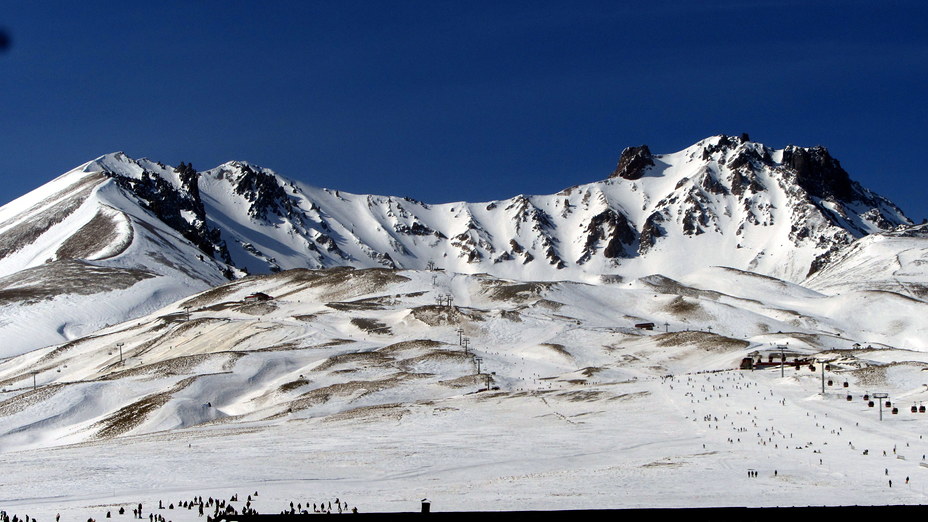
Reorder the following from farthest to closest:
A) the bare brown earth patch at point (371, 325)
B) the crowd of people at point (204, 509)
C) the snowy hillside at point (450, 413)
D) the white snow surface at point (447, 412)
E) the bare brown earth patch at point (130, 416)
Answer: the bare brown earth patch at point (371, 325) < the bare brown earth patch at point (130, 416) < the snowy hillside at point (450, 413) < the white snow surface at point (447, 412) < the crowd of people at point (204, 509)

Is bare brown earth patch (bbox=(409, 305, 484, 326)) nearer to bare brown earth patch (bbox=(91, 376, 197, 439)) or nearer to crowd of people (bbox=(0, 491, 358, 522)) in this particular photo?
bare brown earth patch (bbox=(91, 376, 197, 439))

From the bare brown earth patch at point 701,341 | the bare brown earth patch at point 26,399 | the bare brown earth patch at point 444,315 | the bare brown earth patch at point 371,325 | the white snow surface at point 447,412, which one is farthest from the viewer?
the bare brown earth patch at point 444,315

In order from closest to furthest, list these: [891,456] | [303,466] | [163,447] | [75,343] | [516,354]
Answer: [891,456]
[303,466]
[163,447]
[516,354]
[75,343]

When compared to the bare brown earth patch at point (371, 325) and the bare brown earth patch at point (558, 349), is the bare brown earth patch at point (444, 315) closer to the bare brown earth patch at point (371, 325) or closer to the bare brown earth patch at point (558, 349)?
the bare brown earth patch at point (371, 325)

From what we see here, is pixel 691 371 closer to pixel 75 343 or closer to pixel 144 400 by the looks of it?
pixel 144 400

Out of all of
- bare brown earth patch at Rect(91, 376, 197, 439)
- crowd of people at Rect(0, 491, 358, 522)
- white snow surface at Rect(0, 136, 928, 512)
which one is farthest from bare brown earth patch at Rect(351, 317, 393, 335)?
crowd of people at Rect(0, 491, 358, 522)

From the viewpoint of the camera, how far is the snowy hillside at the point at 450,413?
49188 millimetres

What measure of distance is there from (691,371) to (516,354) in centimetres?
2603

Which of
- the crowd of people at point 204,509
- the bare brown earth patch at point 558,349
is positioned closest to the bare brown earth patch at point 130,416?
the crowd of people at point 204,509

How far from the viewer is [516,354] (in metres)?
141

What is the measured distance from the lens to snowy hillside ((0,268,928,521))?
4919 cm

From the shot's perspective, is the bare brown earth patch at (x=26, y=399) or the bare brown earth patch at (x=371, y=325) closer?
the bare brown earth patch at (x=26, y=399)

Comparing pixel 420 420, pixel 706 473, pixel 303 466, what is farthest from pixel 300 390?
pixel 706 473

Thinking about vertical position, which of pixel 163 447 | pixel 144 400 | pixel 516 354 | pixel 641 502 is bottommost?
pixel 641 502
